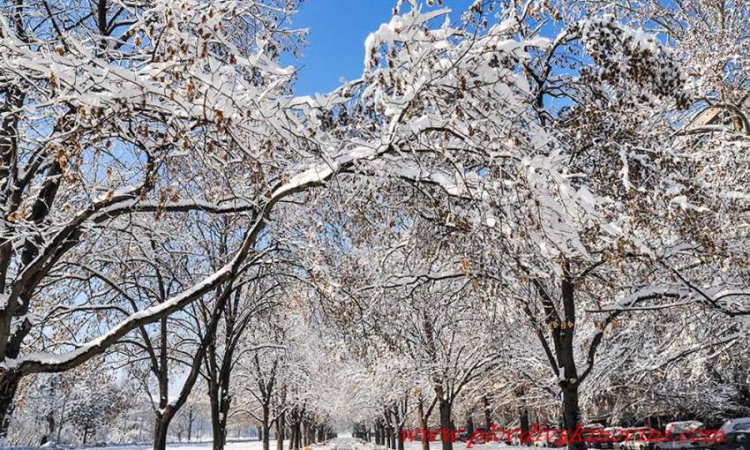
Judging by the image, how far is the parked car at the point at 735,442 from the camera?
1803 cm

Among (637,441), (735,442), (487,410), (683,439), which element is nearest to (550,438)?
(487,410)

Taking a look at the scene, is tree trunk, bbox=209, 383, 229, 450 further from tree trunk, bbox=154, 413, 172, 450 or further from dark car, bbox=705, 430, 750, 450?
dark car, bbox=705, 430, 750, 450

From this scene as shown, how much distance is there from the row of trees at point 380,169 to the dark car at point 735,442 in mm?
9479

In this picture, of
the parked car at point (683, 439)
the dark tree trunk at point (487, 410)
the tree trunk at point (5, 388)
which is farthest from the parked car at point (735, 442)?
the tree trunk at point (5, 388)

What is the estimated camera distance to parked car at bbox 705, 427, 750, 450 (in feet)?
59.2

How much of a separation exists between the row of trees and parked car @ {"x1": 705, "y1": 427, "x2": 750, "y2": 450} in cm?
948

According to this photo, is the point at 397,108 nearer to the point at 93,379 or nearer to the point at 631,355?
the point at 631,355

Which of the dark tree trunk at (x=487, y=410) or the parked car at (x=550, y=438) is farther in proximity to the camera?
the dark tree trunk at (x=487, y=410)

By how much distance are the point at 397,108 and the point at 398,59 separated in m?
0.37

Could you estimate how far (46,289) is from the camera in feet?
31.8

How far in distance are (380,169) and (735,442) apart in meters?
21.0

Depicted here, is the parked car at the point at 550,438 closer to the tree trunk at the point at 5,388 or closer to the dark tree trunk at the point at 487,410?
the dark tree trunk at the point at 487,410

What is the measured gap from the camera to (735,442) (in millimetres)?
18609

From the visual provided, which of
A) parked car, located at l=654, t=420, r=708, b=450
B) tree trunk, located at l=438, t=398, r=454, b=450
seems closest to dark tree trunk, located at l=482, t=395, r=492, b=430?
parked car, located at l=654, t=420, r=708, b=450
